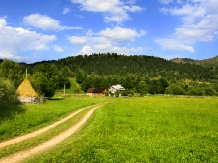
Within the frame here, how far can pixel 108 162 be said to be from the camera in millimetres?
11883

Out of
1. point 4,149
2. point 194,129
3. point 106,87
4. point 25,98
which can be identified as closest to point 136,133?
point 194,129

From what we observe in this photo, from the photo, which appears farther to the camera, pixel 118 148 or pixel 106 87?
pixel 106 87

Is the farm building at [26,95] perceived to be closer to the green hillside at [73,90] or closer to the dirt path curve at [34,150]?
the dirt path curve at [34,150]

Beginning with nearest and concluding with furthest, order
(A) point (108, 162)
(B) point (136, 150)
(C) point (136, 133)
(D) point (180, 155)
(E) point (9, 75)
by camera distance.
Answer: (A) point (108, 162) < (D) point (180, 155) < (B) point (136, 150) < (C) point (136, 133) < (E) point (9, 75)

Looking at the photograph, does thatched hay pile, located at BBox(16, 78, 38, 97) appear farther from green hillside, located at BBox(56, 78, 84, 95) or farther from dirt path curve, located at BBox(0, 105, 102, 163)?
green hillside, located at BBox(56, 78, 84, 95)

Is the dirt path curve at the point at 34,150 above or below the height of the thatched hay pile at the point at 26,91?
below

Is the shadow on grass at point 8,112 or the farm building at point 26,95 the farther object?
the farm building at point 26,95

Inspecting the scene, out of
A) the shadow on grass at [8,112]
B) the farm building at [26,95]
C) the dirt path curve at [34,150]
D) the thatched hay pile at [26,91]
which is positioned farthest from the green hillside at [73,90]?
the dirt path curve at [34,150]

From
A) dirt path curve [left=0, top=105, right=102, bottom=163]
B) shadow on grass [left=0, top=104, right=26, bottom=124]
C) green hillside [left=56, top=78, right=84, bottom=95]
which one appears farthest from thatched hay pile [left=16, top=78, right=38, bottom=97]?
green hillside [left=56, top=78, right=84, bottom=95]

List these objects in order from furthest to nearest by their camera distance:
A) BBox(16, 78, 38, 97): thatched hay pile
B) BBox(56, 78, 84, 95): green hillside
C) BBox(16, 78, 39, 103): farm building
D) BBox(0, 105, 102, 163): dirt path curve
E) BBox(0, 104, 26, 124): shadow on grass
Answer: BBox(56, 78, 84, 95): green hillside → BBox(16, 78, 38, 97): thatched hay pile → BBox(16, 78, 39, 103): farm building → BBox(0, 104, 26, 124): shadow on grass → BBox(0, 105, 102, 163): dirt path curve

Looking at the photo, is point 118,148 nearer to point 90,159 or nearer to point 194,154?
point 90,159

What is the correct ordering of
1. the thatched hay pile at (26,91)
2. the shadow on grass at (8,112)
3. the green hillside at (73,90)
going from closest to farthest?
the shadow on grass at (8,112), the thatched hay pile at (26,91), the green hillside at (73,90)

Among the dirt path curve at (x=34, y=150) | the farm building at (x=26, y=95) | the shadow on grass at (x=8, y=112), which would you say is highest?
the farm building at (x=26, y=95)

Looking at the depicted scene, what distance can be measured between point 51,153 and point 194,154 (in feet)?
28.2
